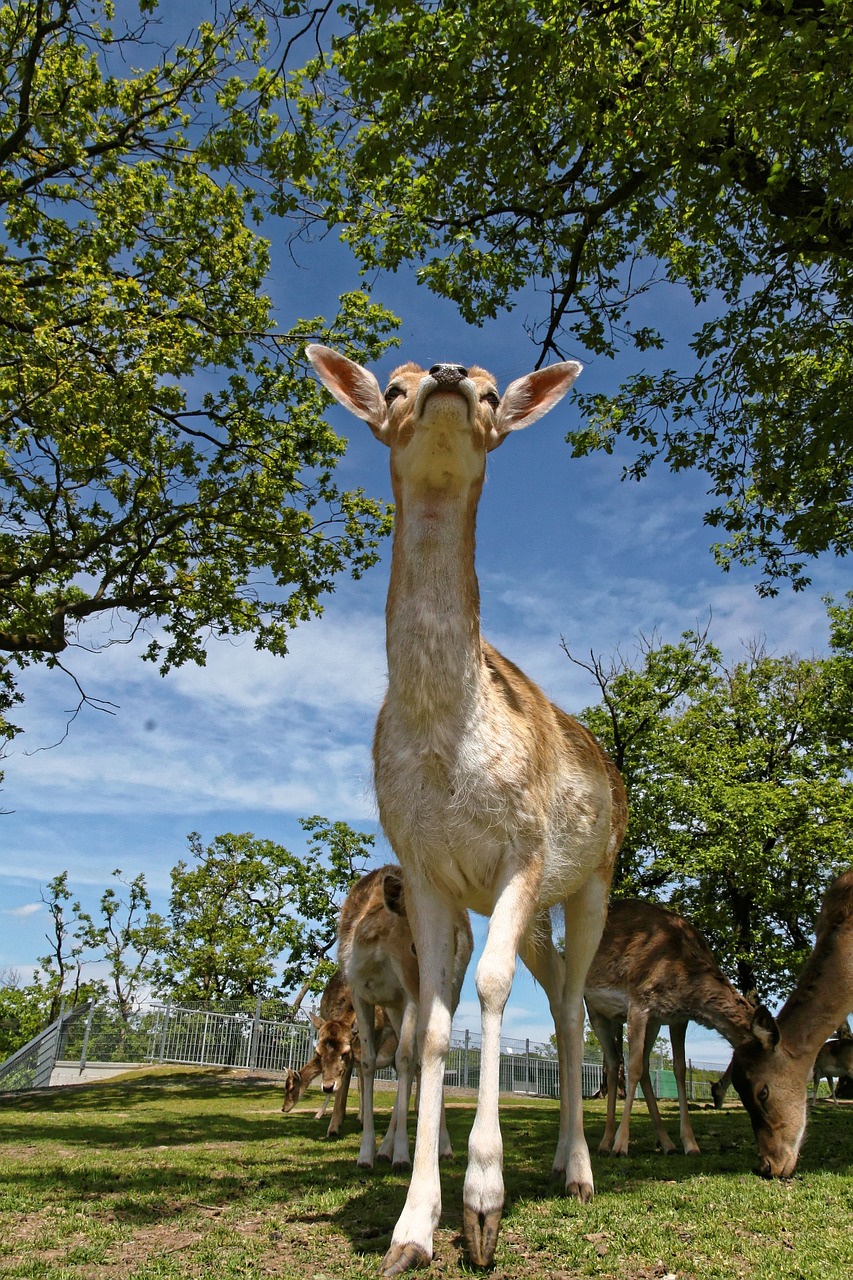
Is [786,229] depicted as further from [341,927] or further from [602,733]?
[602,733]

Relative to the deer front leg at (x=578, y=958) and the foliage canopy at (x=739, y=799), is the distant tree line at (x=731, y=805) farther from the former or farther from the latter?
the deer front leg at (x=578, y=958)

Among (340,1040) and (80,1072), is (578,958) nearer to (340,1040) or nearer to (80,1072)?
(340,1040)

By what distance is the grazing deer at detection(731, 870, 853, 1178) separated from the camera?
7164mm

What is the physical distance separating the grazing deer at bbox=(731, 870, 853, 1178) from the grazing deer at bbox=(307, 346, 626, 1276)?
2727mm

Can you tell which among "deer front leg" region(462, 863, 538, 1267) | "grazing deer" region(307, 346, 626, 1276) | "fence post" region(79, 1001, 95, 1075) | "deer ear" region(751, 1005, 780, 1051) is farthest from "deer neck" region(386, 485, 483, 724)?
"fence post" region(79, 1001, 95, 1075)

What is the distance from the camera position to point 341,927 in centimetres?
957

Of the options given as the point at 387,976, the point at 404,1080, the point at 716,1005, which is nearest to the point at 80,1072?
the point at 716,1005

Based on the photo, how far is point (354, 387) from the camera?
17.3 feet

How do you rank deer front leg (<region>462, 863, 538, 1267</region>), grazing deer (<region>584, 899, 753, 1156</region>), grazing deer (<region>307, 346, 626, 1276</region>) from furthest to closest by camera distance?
grazing deer (<region>584, 899, 753, 1156</region>)
grazing deer (<region>307, 346, 626, 1276</region>)
deer front leg (<region>462, 863, 538, 1267</region>)

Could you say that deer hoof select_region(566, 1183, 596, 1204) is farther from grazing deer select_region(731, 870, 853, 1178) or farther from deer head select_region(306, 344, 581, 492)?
deer head select_region(306, 344, 581, 492)

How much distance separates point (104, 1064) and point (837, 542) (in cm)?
2693

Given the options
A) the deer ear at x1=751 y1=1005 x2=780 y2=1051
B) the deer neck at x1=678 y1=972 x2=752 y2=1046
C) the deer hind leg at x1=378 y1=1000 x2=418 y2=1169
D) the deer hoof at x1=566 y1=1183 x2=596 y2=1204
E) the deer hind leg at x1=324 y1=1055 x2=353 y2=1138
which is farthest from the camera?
the deer neck at x1=678 y1=972 x2=752 y2=1046

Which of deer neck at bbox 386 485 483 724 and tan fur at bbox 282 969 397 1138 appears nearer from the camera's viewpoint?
deer neck at bbox 386 485 483 724

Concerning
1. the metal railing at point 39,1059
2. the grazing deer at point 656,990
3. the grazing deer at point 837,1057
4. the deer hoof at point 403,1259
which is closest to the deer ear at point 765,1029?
the grazing deer at point 656,990
